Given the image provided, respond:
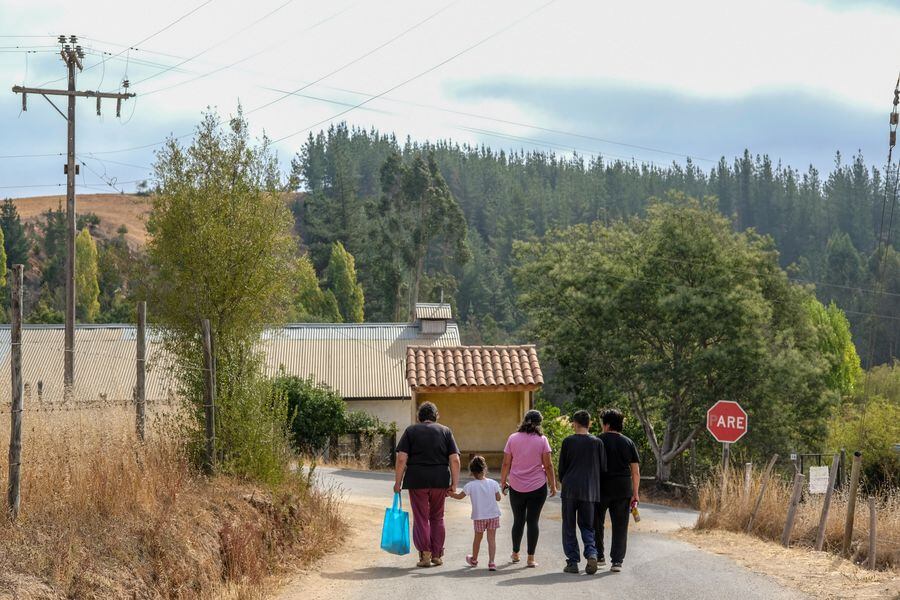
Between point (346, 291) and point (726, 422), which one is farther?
point (346, 291)

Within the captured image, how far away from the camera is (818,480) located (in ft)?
52.3

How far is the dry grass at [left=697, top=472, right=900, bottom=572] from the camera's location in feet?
52.2

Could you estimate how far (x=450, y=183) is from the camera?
569 ft

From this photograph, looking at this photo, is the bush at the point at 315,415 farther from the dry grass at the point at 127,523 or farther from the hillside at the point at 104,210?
the hillside at the point at 104,210

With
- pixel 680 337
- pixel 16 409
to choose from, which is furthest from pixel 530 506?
pixel 680 337

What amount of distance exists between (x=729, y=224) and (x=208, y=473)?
35.1 meters

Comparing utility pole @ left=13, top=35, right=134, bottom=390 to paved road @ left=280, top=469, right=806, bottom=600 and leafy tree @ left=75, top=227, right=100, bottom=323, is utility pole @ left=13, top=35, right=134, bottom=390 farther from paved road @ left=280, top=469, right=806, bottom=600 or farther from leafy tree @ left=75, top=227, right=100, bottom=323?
Result: leafy tree @ left=75, top=227, right=100, bottom=323

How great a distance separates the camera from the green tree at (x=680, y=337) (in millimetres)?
36438

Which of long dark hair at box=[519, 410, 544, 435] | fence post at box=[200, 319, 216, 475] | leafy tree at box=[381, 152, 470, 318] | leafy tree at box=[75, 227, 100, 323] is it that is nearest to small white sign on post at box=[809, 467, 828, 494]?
long dark hair at box=[519, 410, 544, 435]

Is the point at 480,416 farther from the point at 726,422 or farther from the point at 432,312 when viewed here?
the point at 432,312

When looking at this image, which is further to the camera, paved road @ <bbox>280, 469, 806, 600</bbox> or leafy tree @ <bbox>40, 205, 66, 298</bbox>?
leafy tree @ <bbox>40, 205, 66, 298</bbox>

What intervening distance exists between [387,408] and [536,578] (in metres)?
32.7

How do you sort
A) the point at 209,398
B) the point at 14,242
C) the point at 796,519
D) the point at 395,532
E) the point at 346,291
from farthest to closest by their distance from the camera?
1. the point at 14,242
2. the point at 346,291
3. the point at 796,519
4. the point at 209,398
5. the point at 395,532

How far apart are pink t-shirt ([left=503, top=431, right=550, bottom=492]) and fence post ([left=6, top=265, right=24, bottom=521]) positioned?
5079 mm
